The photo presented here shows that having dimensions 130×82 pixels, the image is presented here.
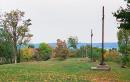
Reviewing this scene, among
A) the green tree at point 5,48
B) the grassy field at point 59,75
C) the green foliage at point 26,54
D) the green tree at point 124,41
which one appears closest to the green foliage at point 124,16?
the grassy field at point 59,75

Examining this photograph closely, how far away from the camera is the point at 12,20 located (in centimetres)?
7162

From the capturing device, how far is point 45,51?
97.7m

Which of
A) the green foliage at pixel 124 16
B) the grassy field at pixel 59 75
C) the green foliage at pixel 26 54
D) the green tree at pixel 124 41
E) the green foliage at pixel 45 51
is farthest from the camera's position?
the green foliage at pixel 45 51

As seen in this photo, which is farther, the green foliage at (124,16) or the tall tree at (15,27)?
the tall tree at (15,27)

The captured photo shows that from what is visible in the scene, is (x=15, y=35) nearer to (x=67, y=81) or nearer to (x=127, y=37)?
(x=127, y=37)

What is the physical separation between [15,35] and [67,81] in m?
53.2

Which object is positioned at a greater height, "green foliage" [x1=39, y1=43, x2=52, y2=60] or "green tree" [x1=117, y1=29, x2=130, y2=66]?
"green tree" [x1=117, y1=29, x2=130, y2=66]

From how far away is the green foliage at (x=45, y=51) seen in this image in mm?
95706

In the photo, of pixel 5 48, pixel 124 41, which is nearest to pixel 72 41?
pixel 5 48

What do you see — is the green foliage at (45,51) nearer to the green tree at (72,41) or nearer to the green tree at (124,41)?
the green tree at (72,41)

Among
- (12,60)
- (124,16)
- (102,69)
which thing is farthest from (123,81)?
(12,60)

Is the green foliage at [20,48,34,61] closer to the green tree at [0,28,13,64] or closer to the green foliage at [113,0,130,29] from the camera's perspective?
the green tree at [0,28,13,64]

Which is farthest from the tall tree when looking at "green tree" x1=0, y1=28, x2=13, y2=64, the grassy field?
the grassy field

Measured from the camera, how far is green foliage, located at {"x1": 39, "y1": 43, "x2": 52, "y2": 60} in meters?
95.7
